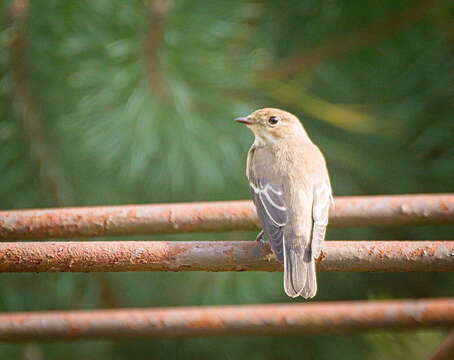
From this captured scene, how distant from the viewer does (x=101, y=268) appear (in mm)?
1330

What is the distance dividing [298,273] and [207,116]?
3.60 ft

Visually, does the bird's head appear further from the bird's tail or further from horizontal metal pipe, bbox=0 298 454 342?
horizontal metal pipe, bbox=0 298 454 342

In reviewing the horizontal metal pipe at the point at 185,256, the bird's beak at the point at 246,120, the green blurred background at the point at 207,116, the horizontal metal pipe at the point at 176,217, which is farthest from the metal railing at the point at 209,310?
the green blurred background at the point at 207,116

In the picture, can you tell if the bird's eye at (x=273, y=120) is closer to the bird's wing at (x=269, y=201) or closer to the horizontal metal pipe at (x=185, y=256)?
the bird's wing at (x=269, y=201)

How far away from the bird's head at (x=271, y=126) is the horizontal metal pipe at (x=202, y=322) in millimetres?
893

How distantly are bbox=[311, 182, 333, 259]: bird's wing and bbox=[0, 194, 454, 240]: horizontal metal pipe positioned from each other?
0.05 m

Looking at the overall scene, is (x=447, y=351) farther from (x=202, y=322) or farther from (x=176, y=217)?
(x=176, y=217)

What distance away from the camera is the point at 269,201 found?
76.0 inches

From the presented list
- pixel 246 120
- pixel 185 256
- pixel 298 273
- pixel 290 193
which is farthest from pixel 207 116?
pixel 185 256

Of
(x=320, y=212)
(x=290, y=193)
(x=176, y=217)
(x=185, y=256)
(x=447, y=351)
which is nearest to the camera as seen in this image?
(x=185, y=256)

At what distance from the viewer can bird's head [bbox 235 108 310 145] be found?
2.40 metres

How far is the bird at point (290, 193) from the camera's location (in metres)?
1.73

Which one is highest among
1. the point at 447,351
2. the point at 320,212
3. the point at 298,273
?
the point at 320,212

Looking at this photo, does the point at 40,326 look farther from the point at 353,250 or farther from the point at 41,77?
the point at 41,77
